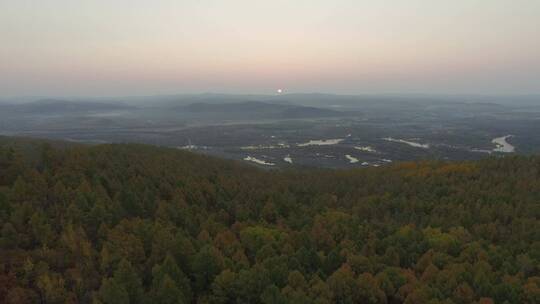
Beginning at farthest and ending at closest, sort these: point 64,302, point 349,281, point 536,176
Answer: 1. point 536,176
2. point 349,281
3. point 64,302

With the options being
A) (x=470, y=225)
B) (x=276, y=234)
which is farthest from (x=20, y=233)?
(x=470, y=225)

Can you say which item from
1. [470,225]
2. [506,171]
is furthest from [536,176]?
[470,225]

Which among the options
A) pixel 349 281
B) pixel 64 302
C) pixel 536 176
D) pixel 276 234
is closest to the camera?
Result: pixel 64 302

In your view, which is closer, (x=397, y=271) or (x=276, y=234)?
(x=397, y=271)

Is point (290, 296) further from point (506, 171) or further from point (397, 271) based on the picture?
point (506, 171)

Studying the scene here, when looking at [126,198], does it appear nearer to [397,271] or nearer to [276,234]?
[276,234]

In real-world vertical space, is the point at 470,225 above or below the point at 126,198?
below
